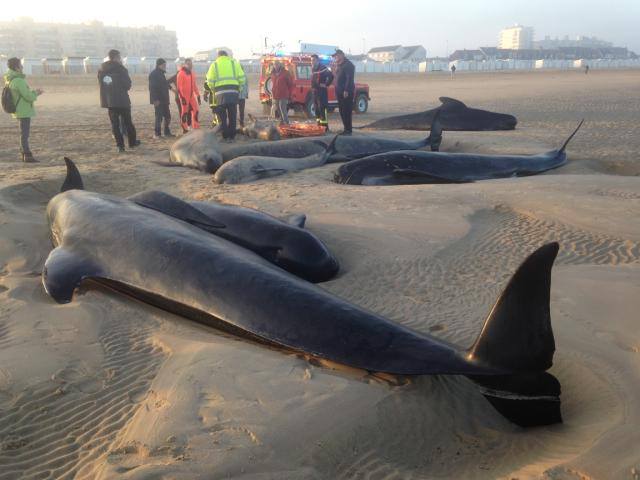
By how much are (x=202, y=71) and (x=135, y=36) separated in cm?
13133

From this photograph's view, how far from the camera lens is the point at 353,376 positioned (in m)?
3.05

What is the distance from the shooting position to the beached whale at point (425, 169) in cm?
894

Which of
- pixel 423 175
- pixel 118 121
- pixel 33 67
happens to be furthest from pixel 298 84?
pixel 33 67

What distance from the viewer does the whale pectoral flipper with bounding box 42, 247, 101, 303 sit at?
13.8 feet

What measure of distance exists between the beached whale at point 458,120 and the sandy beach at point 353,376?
9579 millimetres

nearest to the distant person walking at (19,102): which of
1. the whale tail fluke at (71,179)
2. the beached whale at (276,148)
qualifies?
the beached whale at (276,148)

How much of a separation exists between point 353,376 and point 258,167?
22.6 ft

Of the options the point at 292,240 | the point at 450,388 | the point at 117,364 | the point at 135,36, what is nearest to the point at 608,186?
the point at 292,240

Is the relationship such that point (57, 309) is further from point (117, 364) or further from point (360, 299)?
point (360, 299)

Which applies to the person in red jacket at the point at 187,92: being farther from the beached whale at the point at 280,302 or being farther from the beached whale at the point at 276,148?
the beached whale at the point at 280,302

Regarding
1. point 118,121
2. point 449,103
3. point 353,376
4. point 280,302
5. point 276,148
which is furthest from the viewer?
point 449,103

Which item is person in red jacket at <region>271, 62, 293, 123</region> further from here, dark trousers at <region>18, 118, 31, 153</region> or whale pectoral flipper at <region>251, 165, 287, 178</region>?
dark trousers at <region>18, 118, 31, 153</region>

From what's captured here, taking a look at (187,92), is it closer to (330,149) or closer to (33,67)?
(330,149)

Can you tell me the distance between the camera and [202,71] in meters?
69.9
